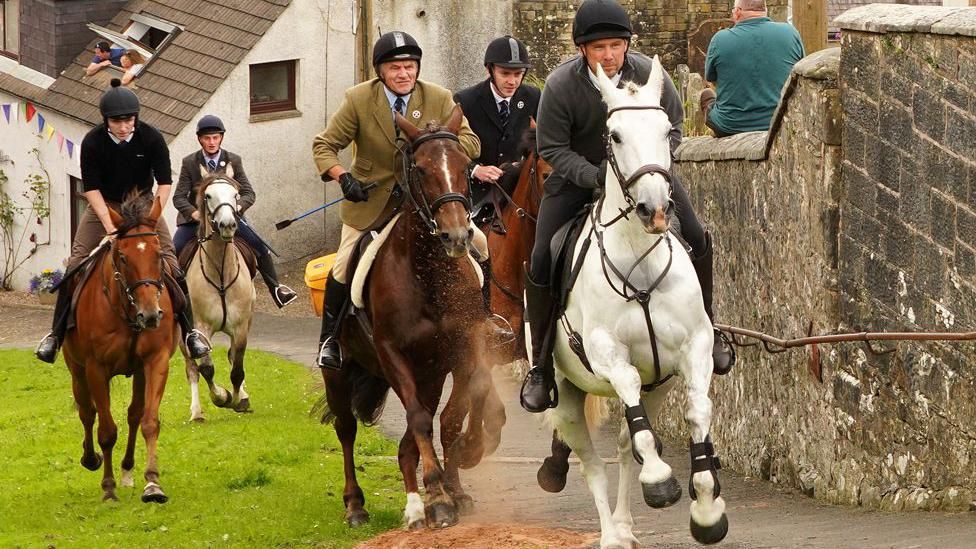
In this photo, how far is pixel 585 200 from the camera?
9.45 metres

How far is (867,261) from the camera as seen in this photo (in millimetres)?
9773

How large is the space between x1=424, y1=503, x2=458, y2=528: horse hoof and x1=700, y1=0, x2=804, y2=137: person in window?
15.2ft

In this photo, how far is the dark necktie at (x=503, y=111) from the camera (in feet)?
45.0

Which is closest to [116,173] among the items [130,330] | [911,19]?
[130,330]

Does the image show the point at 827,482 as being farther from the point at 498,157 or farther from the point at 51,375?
the point at 51,375

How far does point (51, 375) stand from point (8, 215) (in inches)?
458

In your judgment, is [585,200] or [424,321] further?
[424,321]

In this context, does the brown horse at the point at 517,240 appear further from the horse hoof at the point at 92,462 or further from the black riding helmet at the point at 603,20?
the horse hoof at the point at 92,462

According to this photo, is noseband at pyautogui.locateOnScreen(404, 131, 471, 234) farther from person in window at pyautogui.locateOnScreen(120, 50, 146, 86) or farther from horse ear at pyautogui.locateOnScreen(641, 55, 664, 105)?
person in window at pyautogui.locateOnScreen(120, 50, 146, 86)

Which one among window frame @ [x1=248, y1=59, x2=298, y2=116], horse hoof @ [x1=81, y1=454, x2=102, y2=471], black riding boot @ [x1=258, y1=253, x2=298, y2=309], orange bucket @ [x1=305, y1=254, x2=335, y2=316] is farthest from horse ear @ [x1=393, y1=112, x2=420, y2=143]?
window frame @ [x1=248, y1=59, x2=298, y2=116]

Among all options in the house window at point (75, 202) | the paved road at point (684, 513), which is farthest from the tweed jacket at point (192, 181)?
the house window at point (75, 202)

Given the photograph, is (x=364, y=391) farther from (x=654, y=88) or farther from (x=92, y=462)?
(x=654, y=88)

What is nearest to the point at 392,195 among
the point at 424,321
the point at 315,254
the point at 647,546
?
the point at 424,321

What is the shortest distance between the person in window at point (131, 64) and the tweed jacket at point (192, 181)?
44.4 feet
